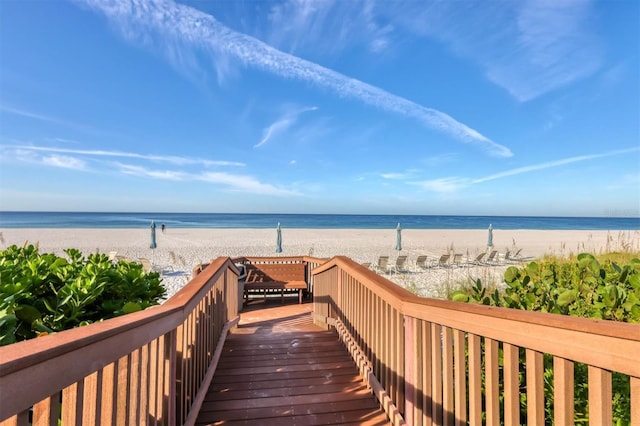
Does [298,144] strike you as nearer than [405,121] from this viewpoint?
No

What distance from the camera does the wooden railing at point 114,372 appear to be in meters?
0.74

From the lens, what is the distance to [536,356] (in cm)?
113

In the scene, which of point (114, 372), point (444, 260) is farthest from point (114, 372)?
point (444, 260)

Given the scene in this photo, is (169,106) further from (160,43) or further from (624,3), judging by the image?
(624,3)

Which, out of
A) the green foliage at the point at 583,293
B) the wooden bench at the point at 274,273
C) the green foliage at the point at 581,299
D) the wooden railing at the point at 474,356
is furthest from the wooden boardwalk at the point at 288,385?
the wooden bench at the point at 274,273

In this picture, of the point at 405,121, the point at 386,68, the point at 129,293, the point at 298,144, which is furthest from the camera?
the point at 298,144

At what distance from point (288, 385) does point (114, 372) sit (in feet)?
6.37

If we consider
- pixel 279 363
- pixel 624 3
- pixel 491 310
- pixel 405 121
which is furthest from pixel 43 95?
pixel 405 121

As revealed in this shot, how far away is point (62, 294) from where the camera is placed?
214cm

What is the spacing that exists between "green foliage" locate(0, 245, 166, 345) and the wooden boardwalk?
3.59ft

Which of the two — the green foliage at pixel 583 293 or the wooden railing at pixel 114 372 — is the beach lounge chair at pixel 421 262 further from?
the wooden railing at pixel 114 372

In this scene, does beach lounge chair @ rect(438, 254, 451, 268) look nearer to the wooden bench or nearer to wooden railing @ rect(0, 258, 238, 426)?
the wooden bench

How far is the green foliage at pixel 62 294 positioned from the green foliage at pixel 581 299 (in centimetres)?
277

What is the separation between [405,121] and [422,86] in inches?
216
